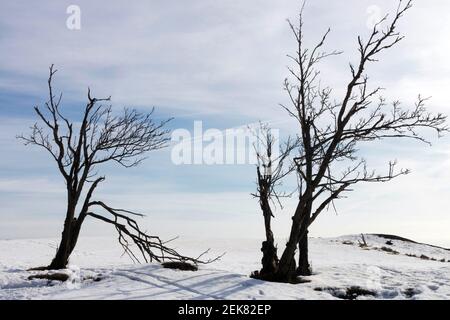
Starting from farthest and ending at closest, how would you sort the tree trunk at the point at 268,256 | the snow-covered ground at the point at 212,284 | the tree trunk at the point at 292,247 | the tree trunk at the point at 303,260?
the tree trunk at the point at 303,260
the tree trunk at the point at 268,256
the tree trunk at the point at 292,247
the snow-covered ground at the point at 212,284

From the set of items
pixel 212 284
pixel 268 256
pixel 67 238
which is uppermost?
pixel 67 238

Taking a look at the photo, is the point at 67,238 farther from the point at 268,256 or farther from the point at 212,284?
the point at 268,256

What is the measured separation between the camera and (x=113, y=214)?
1673 centimetres

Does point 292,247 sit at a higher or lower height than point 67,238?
lower

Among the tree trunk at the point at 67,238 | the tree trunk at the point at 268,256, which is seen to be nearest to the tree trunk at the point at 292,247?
the tree trunk at the point at 268,256

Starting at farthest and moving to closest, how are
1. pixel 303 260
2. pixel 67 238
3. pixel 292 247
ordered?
pixel 303 260 < pixel 67 238 < pixel 292 247

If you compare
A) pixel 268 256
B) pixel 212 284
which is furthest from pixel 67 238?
pixel 268 256

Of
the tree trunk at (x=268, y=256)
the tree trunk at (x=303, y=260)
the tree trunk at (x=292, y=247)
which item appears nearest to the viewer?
the tree trunk at (x=292, y=247)

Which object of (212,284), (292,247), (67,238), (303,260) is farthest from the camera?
(303,260)

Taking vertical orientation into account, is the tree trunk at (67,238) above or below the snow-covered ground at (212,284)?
above

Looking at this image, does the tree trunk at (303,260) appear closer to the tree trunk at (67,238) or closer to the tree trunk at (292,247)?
the tree trunk at (292,247)

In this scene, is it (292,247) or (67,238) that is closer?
(292,247)

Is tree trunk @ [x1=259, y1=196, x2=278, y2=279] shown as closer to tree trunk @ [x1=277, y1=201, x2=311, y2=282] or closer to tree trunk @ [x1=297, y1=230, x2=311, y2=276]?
tree trunk @ [x1=277, y1=201, x2=311, y2=282]
